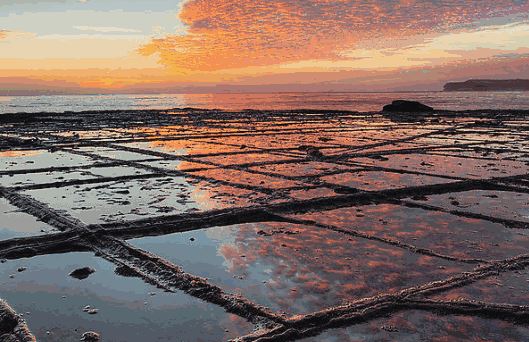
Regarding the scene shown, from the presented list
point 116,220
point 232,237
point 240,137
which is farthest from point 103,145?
point 232,237

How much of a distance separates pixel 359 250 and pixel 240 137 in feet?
39.6

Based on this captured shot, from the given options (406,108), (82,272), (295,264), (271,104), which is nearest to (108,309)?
(82,272)

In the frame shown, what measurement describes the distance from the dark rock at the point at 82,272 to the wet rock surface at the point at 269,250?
0.05ft

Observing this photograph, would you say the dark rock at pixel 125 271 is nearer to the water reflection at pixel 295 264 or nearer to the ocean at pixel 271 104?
the water reflection at pixel 295 264

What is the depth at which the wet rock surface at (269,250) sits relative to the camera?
3.01 metres

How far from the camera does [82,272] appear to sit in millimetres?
3830

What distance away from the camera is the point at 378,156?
1111 cm

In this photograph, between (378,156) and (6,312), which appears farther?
(378,156)

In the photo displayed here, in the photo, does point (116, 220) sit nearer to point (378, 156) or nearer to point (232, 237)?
point (232, 237)

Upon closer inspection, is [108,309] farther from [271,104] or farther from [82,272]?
[271,104]

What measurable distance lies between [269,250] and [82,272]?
1617 mm

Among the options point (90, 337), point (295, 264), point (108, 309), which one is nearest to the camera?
point (90, 337)

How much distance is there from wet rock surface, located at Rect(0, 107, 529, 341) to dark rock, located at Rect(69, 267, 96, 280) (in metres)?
0.01

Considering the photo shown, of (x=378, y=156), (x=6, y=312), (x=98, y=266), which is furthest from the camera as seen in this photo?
(x=378, y=156)
